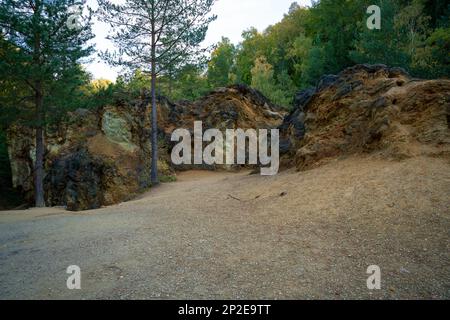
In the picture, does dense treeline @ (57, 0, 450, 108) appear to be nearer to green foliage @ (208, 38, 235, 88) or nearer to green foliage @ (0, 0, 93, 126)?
green foliage @ (208, 38, 235, 88)

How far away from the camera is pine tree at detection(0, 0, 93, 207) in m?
11.6

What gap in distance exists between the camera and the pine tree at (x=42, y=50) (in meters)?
11.6

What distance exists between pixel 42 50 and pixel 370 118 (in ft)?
44.7

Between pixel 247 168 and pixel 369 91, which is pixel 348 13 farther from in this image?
pixel 369 91

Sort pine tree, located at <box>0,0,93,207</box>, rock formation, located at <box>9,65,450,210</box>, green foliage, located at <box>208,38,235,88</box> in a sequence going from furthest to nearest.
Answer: green foliage, located at <box>208,38,235,88</box> → pine tree, located at <box>0,0,93,207</box> → rock formation, located at <box>9,65,450,210</box>

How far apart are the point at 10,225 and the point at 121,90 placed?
13204 mm

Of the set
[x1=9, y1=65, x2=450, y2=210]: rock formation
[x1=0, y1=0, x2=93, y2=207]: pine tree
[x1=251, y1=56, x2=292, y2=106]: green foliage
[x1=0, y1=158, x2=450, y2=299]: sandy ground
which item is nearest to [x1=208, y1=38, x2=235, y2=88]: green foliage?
[x1=251, y1=56, x2=292, y2=106]: green foliage

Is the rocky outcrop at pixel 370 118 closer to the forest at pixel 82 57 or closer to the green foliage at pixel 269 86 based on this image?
the forest at pixel 82 57

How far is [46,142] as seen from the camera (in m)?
17.9

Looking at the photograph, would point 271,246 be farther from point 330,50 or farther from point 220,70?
point 220,70

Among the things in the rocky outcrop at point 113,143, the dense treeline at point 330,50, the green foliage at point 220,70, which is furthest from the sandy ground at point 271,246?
the green foliage at point 220,70

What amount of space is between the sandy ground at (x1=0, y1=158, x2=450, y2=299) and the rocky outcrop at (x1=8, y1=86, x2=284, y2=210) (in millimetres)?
7790

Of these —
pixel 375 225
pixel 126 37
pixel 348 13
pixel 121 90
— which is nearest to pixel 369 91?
pixel 375 225

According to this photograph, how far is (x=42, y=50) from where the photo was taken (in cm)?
1261
